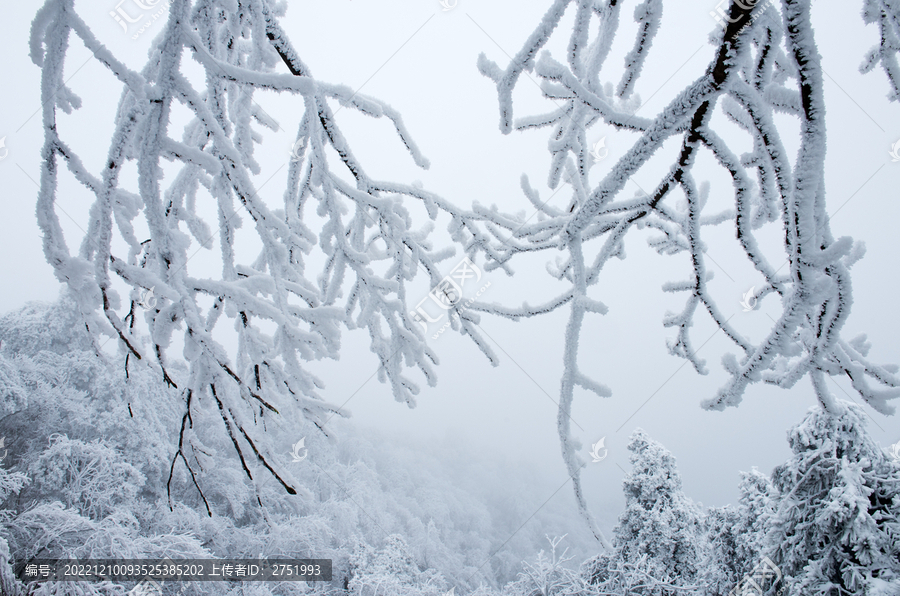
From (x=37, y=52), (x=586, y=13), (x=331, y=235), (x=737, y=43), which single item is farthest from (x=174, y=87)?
(x=737, y=43)

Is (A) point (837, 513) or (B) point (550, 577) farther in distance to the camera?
(B) point (550, 577)

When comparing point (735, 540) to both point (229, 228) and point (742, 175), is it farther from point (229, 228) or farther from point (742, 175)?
point (229, 228)

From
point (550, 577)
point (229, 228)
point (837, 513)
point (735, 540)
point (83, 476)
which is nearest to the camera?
point (229, 228)

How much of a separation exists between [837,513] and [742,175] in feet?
20.2

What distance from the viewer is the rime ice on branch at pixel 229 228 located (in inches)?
38.8

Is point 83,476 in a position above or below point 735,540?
below

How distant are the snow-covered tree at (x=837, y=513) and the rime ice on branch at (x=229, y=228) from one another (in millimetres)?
5629

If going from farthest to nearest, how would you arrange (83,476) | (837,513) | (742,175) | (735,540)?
(83,476) < (735,540) < (837,513) < (742,175)

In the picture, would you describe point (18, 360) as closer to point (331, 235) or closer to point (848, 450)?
point (331, 235)

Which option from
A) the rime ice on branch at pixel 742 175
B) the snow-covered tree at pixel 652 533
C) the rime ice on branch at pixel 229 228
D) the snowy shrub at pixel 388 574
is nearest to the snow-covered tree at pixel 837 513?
→ the snow-covered tree at pixel 652 533

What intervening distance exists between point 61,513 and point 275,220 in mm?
9344

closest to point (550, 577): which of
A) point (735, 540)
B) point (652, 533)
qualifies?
point (652, 533)

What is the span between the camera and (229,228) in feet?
4.41

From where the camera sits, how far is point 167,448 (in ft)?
41.6
